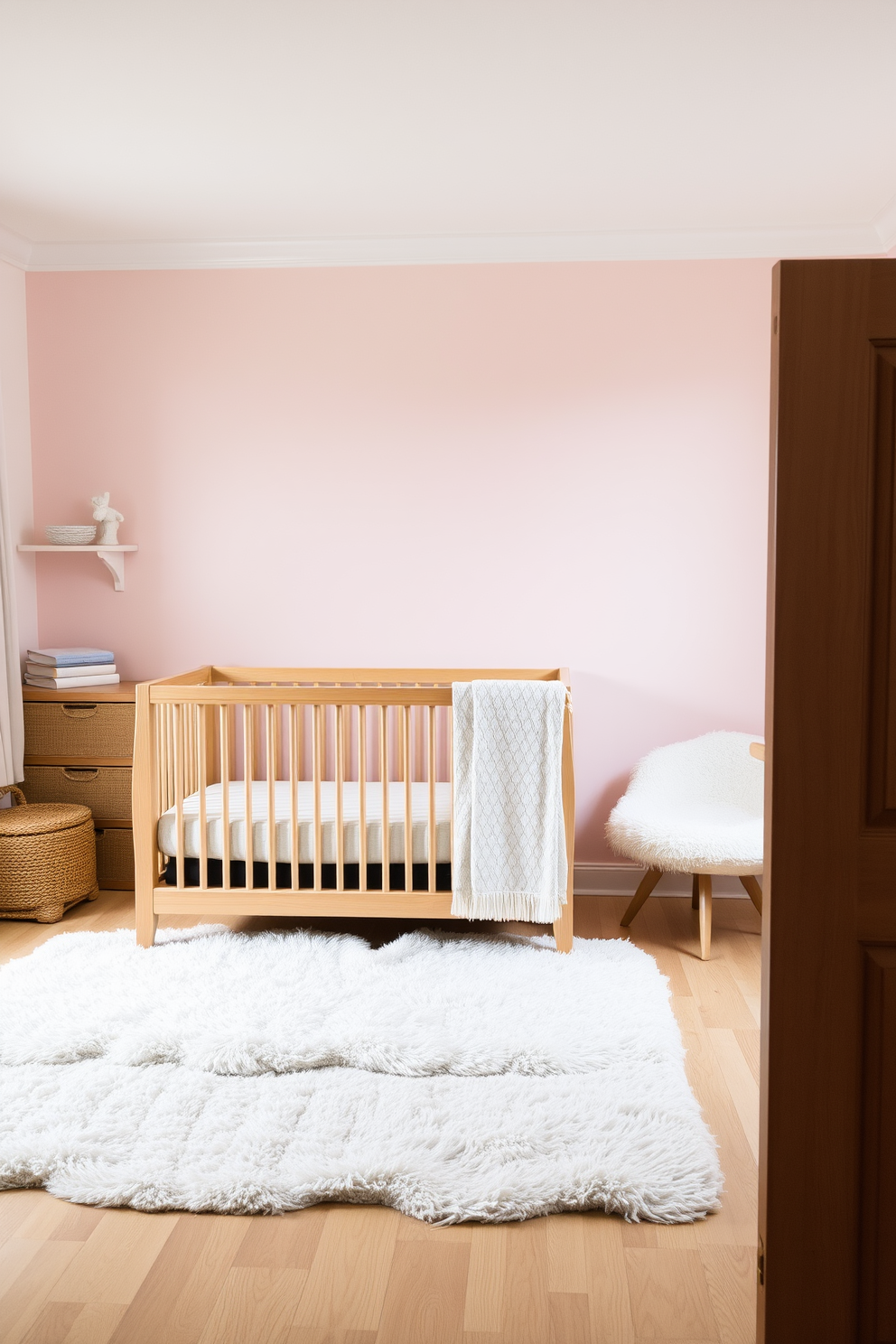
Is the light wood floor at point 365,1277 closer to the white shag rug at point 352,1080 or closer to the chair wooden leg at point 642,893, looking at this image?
the white shag rug at point 352,1080

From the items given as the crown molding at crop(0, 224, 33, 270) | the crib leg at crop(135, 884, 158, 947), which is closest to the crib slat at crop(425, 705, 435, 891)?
the crib leg at crop(135, 884, 158, 947)

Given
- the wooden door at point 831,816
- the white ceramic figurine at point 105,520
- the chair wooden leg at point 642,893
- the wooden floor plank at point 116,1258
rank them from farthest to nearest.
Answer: the white ceramic figurine at point 105,520 < the chair wooden leg at point 642,893 < the wooden floor plank at point 116,1258 < the wooden door at point 831,816

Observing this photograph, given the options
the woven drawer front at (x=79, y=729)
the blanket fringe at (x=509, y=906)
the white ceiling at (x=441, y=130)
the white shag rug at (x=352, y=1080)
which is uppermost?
the white ceiling at (x=441, y=130)

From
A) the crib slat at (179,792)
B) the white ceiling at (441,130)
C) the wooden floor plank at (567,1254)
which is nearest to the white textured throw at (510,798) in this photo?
the crib slat at (179,792)

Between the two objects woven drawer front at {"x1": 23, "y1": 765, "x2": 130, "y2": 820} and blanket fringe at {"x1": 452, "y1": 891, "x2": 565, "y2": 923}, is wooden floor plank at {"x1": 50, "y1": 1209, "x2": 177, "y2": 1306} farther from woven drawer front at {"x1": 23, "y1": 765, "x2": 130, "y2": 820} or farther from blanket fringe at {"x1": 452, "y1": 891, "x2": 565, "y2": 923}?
woven drawer front at {"x1": 23, "y1": 765, "x2": 130, "y2": 820}

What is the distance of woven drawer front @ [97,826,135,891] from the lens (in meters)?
3.56

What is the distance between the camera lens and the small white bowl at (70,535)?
3.56 m

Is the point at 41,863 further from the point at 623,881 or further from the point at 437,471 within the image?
the point at 623,881

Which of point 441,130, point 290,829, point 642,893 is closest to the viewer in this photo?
point 441,130

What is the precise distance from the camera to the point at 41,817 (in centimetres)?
329

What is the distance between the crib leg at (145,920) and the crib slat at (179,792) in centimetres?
10

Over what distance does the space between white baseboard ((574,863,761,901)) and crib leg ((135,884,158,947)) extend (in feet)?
4.81

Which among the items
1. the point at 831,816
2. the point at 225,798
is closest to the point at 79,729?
the point at 225,798

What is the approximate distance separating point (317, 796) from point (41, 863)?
3.22ft
